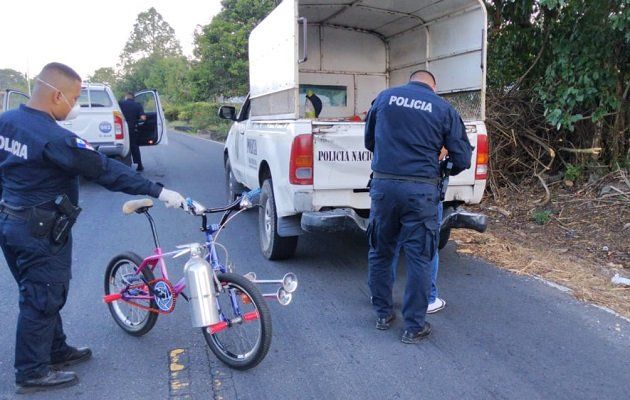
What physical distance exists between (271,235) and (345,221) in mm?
1104

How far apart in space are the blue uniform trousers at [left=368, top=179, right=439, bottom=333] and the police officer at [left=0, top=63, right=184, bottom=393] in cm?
147

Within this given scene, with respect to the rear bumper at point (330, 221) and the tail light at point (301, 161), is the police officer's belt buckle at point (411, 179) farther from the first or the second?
the tail light at point (301, 161)

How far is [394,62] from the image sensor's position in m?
Result: 8.70

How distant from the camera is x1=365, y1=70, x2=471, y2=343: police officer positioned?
12.4 ft

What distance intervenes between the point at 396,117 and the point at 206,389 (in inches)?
85.4

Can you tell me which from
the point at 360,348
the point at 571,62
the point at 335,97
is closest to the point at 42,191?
the point at 360,348

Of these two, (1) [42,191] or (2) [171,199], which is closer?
(1) [42,191]

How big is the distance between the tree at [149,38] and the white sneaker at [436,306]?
83750 mm

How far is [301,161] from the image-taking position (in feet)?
15.8

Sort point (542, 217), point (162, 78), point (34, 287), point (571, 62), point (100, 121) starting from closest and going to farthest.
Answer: point (34, 287)
point (542, 217)
point (571, 62)
point (100, 121)
point (162, 78)

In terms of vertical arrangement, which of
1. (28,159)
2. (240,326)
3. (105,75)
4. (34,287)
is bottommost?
(240,326)

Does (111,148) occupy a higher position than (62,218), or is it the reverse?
(111,148)

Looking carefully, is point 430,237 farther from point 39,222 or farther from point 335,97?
point 335,97

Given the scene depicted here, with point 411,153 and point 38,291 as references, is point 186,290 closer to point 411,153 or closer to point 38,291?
point 38,291
